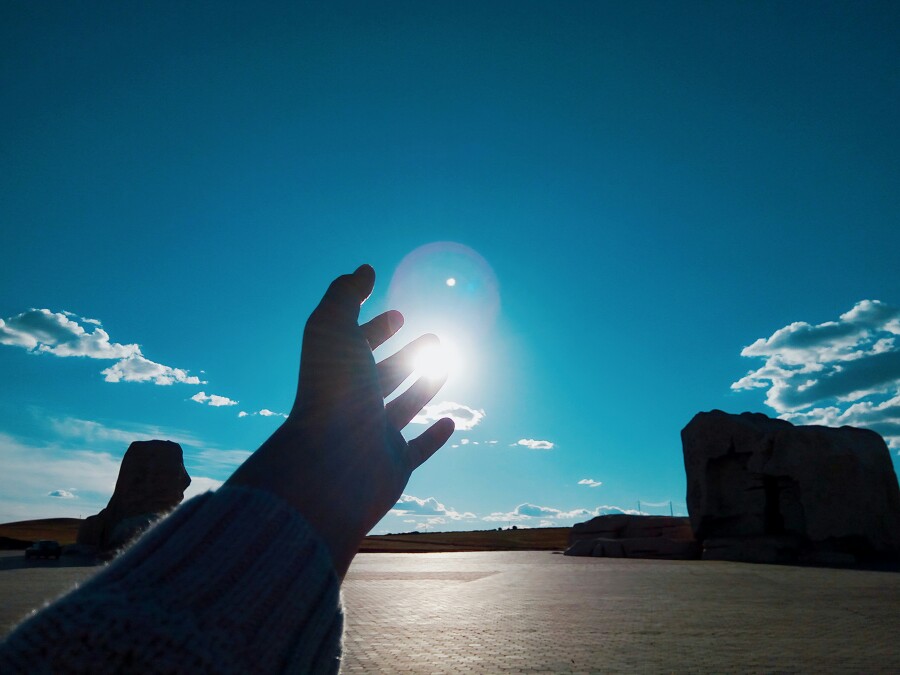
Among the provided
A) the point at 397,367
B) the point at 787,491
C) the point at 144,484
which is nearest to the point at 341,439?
the point at 397,367

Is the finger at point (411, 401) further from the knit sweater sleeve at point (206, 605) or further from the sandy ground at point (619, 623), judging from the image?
the sandy ground at point (619, 623)

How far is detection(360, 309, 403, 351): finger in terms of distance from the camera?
1431 mm

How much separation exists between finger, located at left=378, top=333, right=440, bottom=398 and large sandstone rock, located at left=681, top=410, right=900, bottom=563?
18.5 m

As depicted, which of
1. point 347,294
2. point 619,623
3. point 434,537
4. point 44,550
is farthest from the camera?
point 434,537

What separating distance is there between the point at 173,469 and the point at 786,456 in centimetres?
1872

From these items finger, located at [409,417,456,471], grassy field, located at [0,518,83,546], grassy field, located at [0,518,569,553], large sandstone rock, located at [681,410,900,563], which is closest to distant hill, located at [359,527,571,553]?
grassy field, located at [0,518,569,553]

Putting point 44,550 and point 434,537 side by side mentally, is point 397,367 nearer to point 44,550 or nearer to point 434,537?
point 44,550

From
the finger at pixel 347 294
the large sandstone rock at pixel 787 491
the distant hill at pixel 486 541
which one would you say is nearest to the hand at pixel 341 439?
the finger at pixel 347 294

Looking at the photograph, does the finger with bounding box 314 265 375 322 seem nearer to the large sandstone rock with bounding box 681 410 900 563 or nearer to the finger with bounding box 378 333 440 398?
the finger with bounding box 378 333 440 398

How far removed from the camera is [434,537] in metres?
47.0

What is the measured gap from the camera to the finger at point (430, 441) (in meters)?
1.37

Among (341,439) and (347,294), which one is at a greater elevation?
(347,294)

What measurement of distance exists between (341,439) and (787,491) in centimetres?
2055

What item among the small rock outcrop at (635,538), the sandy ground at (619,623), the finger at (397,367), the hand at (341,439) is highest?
the small rock outcrop at (635,538)
